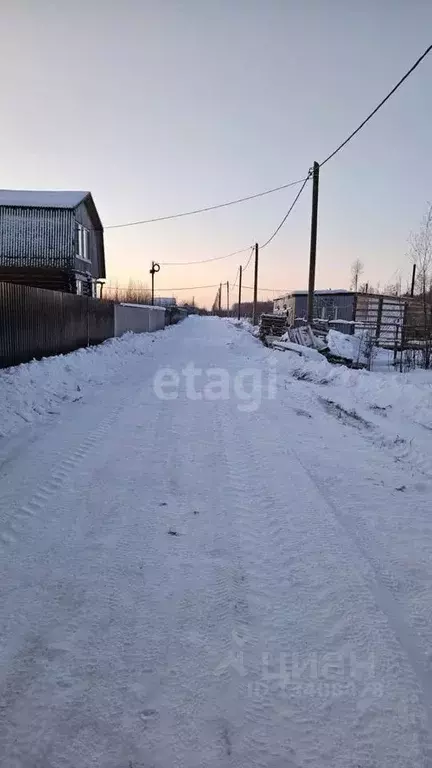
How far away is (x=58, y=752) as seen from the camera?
188 centimetres

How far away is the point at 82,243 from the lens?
27625 mm

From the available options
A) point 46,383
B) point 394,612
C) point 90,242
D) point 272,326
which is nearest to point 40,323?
point 46,383

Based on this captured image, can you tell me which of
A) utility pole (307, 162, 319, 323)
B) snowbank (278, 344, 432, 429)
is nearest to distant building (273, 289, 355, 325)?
utility pole (307, 162, 319, 323)

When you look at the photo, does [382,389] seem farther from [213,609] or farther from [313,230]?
[313,230]

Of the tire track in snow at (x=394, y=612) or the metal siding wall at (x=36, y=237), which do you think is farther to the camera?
the metal siding wall at (x=36, y=237)

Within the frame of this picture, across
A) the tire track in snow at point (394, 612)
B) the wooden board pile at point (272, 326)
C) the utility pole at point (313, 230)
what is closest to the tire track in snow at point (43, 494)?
the tire track in snow at point (394, 612)

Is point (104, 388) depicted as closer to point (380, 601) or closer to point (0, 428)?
point (0, 428)

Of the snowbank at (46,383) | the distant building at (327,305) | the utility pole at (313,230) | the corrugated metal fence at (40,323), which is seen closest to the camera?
the snowbank at (46,383)

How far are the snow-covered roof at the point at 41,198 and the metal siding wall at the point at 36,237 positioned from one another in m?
0.27

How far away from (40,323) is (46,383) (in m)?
3.22

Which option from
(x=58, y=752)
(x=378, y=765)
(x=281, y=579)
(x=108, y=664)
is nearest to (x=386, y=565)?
(x=281, y=579)

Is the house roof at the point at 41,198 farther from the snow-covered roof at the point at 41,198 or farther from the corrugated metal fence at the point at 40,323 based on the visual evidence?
the corrugated metal fence at the point at 40,323

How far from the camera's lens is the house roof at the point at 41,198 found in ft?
82.8

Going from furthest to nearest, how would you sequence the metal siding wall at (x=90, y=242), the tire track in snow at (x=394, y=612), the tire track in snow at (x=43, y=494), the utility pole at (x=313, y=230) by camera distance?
1. the metal siding wall at (x=90, y=242)
2. the utility pole at (x=313, y=230)
3. the tire track in snow at (x=43, y=494)
4. the tire track in snow at (x=394, y=612)
